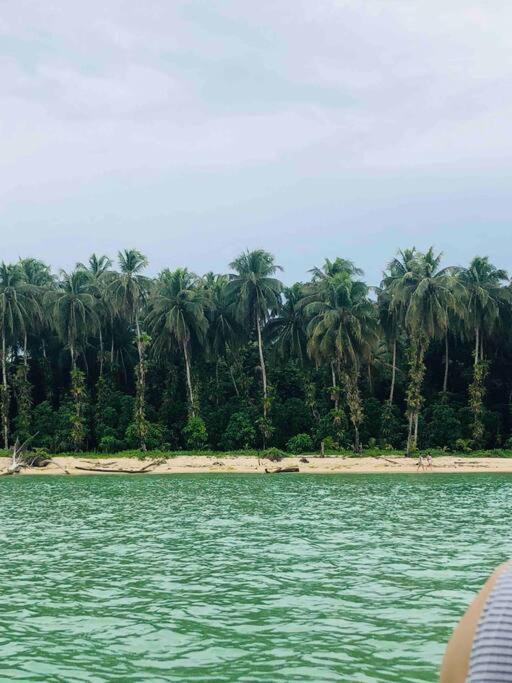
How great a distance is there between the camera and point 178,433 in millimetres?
67188

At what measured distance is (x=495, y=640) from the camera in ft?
5.41

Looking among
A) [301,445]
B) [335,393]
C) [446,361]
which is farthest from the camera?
[446,361]

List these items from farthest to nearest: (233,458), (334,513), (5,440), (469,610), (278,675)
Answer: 1. (5,440)
2. (233,458)
3. (334,513)
4. (278,675)
5. (469,610)

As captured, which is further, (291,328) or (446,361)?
(291,328)

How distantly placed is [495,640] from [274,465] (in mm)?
52603

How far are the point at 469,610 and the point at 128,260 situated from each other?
67337 mm

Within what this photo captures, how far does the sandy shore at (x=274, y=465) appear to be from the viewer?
2039 inches

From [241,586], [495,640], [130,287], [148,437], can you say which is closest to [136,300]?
[130,287]

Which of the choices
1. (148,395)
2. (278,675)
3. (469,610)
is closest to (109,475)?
(148,395)

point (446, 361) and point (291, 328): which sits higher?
point (291, 328)

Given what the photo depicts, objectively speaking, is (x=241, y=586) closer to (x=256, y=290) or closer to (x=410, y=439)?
(x=410, y=439)

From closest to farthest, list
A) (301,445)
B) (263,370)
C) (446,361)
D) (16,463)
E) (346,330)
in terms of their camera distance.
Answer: (16,463) → (346,330) → (301,445) → (263,370) → (446,361)

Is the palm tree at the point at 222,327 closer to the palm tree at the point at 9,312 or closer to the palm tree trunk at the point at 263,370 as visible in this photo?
the palm tree trunk at the point at 263,370

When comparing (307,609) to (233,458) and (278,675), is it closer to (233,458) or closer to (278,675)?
(278,675)
